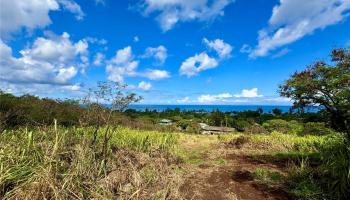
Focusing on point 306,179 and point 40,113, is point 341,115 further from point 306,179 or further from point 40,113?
point 40,113

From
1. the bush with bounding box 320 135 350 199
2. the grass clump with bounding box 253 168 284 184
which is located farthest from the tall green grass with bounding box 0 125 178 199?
the bush with bounding box 320 135 350 199

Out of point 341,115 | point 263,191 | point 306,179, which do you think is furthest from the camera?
point 341,115

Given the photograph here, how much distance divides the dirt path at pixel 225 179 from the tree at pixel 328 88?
1788mm

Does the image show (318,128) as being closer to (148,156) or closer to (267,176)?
(267,176)

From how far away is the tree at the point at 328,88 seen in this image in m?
6.70

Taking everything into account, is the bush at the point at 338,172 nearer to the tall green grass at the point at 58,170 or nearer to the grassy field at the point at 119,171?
the grassy field at the point at 119,171

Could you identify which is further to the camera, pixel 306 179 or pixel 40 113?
pixel 40 113

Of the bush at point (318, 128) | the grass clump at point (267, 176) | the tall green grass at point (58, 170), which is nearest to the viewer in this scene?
the tall green grass at point (58, 170)

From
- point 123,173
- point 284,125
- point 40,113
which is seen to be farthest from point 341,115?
point 284,125

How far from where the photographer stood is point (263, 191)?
595 centimetres

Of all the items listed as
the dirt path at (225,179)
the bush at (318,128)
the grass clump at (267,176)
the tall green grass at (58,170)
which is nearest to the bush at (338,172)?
the dirt path at (225,179)

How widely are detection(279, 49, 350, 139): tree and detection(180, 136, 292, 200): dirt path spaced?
179 cm

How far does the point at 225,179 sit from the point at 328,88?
3122 mm

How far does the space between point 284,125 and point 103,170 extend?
16773mm
